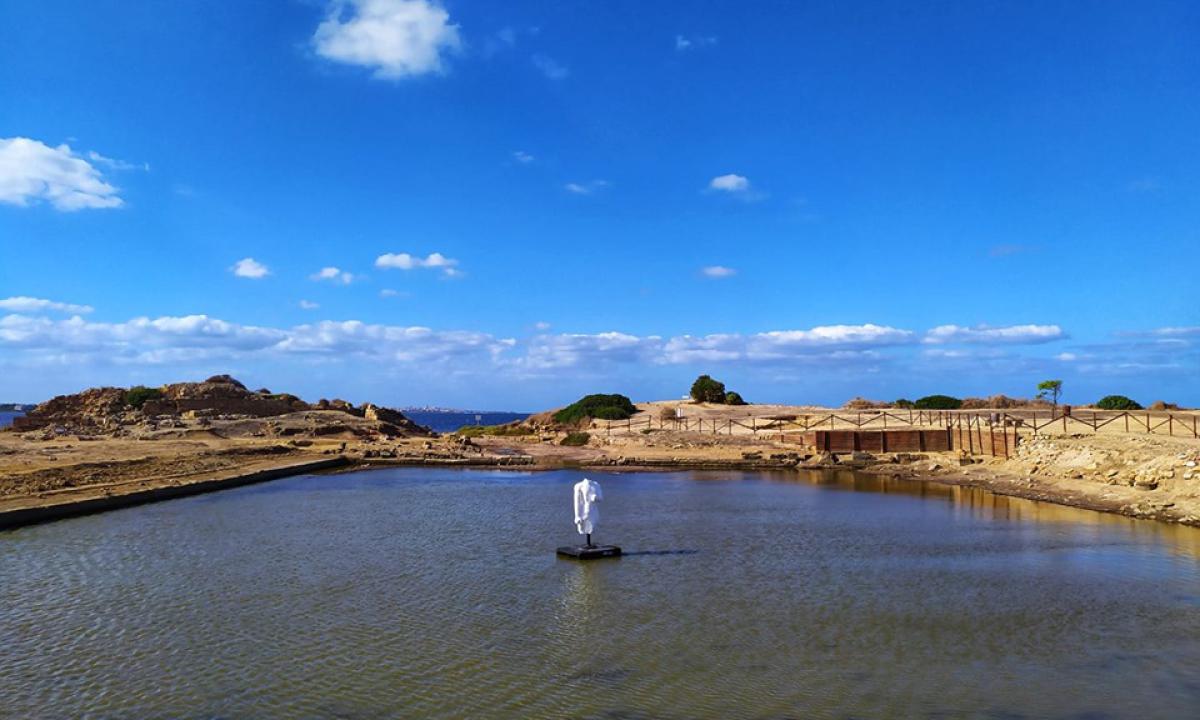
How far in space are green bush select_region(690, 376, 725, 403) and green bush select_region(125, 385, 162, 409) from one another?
46.7 metres

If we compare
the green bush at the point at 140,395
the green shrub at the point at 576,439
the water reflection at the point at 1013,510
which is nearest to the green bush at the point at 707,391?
the green shrub at the point at 576,439

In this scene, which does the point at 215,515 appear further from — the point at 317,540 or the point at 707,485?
the point at 707,485

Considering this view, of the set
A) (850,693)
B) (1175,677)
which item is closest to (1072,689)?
(1175,677)

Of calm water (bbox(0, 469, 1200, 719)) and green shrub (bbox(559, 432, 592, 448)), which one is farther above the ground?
green shrub (bbox(559, 432, 592, 448))

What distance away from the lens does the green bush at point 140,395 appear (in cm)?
6099

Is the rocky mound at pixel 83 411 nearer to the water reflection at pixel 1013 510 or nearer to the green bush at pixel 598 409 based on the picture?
the green bush at pixel 598 409

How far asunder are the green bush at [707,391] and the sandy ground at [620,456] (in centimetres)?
888

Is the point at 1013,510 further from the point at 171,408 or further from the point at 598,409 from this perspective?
the point at 171,408

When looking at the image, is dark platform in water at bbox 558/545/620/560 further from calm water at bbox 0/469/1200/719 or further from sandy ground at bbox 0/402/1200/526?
sandy ground at bbox 0/402/1200/526

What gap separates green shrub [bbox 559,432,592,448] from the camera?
5644cm

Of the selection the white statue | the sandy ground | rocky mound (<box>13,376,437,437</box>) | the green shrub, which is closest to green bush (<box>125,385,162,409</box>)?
rocky mound (<box>13,376,437,437</box>)

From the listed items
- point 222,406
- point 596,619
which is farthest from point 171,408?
point 596,619

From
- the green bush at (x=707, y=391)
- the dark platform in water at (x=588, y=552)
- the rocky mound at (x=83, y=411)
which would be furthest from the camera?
the green bush at (x=707, y=391)

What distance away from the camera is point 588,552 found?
17766 mm
